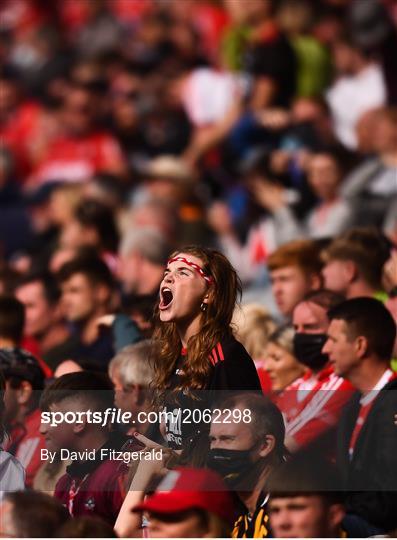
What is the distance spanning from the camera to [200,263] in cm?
585

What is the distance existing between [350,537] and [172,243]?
4935 mm

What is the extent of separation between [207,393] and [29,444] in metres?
0.89

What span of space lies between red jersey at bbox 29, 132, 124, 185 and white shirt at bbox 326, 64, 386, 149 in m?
2.04

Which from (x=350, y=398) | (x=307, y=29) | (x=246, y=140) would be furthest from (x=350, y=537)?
(x=307, y=29)

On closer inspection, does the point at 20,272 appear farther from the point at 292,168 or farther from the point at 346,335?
the point at 346,335

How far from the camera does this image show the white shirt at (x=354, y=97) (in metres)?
12.4

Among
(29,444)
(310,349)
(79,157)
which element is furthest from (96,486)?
(79,157)

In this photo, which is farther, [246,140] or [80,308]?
[246,140]

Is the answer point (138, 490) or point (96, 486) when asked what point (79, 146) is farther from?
point (138, 490)

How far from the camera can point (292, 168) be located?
11.4 meters

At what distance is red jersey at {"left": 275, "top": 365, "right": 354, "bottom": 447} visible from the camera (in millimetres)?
5985

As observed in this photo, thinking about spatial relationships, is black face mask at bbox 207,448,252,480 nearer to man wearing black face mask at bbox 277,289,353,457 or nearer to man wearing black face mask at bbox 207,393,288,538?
man wearing black face mask at bbox 207,393,288,538

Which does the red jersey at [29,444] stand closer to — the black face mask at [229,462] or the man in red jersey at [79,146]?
the black face mask at [229,462]

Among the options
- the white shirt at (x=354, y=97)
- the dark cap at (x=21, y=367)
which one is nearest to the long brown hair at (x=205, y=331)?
the dark cap at (x=21, y=367)
